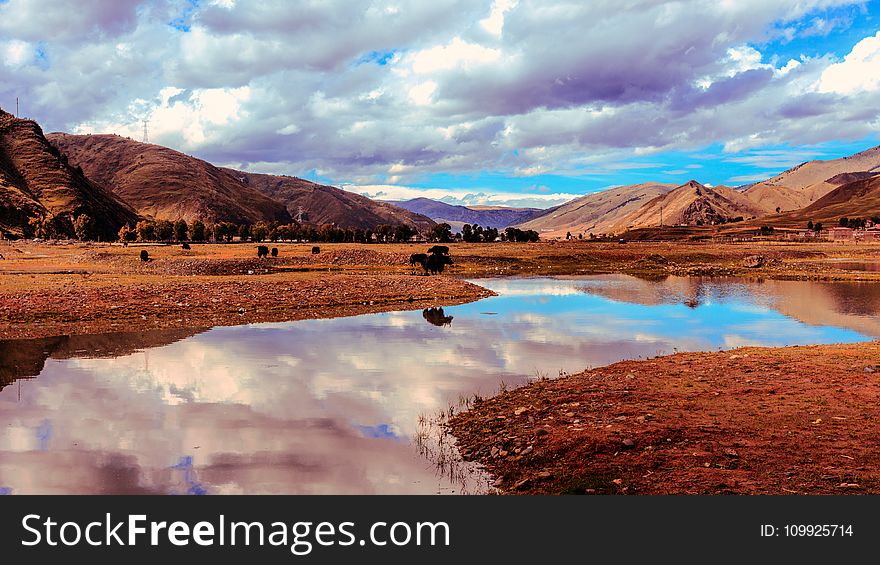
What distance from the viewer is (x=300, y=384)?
23.7 m

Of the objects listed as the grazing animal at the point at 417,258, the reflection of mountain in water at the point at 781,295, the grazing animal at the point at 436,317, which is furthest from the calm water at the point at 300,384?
the grazing animal at the point at 417,258

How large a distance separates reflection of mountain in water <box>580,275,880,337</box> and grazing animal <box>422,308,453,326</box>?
696 inches

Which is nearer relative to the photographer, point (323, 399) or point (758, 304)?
point (323, 399)

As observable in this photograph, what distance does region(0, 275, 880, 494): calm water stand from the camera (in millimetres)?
14992

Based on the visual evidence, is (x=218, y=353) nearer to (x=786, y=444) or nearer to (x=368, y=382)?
(x=368, y=382)

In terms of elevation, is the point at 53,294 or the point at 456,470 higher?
the point at 53,294

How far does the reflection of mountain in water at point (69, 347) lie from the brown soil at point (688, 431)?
18505 mm

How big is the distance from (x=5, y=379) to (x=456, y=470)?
19503 millimetres

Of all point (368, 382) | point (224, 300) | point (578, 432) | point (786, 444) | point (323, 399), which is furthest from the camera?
point (224, 300)

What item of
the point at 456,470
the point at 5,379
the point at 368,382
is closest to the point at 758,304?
the point at 368,382

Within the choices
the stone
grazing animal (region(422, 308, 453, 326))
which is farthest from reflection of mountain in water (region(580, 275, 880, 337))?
the stone

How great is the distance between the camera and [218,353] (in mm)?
29453

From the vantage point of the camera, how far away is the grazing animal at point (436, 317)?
41.8m

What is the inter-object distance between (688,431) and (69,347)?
2841 centimetres
